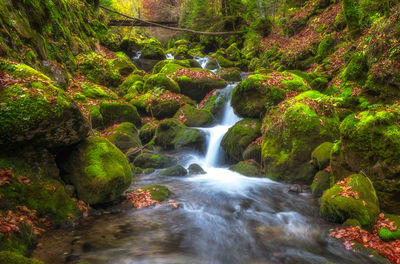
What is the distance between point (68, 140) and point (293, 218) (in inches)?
198

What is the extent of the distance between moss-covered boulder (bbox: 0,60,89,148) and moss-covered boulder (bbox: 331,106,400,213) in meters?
5.53

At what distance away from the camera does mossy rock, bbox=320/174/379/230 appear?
419 centimetres

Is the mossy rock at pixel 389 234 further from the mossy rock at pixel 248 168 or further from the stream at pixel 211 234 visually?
the mossy rock at pixel 248 168

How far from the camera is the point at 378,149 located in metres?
4.50

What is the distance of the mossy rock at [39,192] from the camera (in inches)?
148

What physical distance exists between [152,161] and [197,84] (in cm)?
712

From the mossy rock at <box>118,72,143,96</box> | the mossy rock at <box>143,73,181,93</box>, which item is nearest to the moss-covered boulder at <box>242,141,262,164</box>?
the mossy rock at <box>143,73,181,93</box>

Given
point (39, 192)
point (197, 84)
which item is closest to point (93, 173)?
point (39, 192)

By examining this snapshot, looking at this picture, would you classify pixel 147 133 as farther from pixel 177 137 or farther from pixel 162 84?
pixel 162 84

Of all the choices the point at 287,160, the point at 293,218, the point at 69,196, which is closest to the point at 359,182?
the point at 293,218

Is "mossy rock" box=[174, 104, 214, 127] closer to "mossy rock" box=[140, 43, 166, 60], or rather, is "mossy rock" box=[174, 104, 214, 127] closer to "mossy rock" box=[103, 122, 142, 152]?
"mossy rock" box=[103, 122, 142, 152]

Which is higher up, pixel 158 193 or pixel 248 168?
pixel 248 168

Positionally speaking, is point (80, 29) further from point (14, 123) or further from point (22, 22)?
point (14, 123)

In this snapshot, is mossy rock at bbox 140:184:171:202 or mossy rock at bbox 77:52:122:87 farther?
mossy rock at bbox 77:52:122:87
